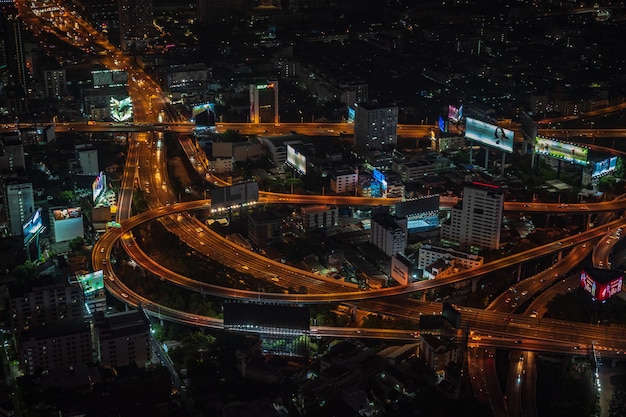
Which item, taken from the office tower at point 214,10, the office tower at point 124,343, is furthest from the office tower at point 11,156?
the office tower at point 214,10

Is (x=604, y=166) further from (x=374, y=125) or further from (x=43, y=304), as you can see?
(x=43, y=304)

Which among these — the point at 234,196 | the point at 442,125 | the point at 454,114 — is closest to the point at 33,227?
the point at 234,196

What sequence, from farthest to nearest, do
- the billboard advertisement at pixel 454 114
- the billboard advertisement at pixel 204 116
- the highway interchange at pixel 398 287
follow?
the billboard advertisement at pixel 204 116, the billboard advertisement at pixel 454 114, the highway interchange at pixel 398 287

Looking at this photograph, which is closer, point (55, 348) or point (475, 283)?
point (55, 348)

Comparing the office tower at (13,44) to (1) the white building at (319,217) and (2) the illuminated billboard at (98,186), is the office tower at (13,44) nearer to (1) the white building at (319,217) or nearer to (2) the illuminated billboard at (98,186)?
(2) the illuminated billboard at (98,186)

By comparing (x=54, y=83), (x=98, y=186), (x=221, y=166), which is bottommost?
(x=221, y=166)

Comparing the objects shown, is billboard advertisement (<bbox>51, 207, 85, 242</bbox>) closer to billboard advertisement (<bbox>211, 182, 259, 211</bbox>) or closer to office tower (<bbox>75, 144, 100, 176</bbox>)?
billboard advertisement (<bbox>211, 182, 259, 211</bbox>)
